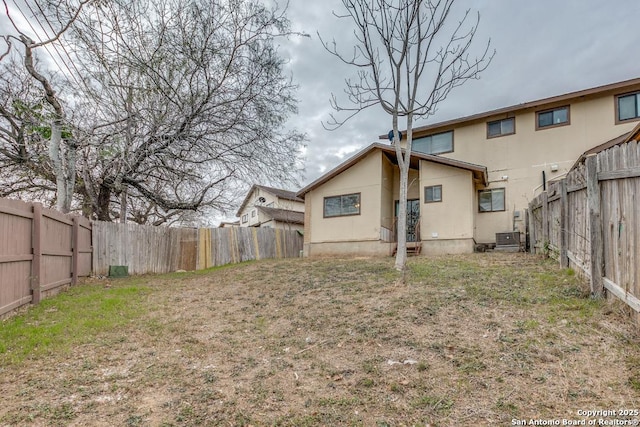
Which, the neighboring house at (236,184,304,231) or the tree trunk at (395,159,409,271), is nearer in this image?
the tree trunk at (395,159,409,271)

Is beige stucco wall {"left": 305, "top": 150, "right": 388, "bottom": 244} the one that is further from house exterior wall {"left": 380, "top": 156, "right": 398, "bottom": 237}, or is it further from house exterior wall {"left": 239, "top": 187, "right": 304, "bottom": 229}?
house exterior wall {"left": 239, "top": 187, "right": 304, "bottom": 229}

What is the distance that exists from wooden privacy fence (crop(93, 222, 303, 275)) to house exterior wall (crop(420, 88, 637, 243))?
9.33 meters

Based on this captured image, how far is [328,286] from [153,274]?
6.97m

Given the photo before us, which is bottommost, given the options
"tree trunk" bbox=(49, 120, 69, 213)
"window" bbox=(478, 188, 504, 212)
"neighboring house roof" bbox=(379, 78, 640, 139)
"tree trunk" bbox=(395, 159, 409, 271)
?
"tree trunk" bbox=(395, 159, 409, 271)

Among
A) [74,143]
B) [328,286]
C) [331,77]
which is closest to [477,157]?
[331,77]

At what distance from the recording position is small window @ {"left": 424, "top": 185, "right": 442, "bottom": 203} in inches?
493

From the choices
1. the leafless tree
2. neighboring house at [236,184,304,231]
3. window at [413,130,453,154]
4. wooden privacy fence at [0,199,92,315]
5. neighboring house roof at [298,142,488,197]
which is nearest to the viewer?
wooden privacy fence at [0,199,92,315]

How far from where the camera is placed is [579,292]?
4680mm

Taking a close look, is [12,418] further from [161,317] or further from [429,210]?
[429,210]

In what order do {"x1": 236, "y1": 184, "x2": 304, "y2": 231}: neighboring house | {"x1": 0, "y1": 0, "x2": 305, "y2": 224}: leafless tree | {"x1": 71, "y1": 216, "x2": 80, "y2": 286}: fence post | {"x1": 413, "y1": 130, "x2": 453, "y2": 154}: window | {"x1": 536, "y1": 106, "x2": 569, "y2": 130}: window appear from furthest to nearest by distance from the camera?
1. {"x1": 236, "y1": 184, "x2": 304, "y2": 231}: neighboring house
2. {"x1": 413, "y1": 130, "x2": 453, "y2": 154}: window
3. {"x1": 536, "y1": 106, "x2": 569, "y2": 130}: window
4. {"x1": 0, "y1": 0, "x2": 305, "y2": 224}: leafless tree
5. {"x1": 71, "y1": 216, "x2": 80, "y2": 286}: fence post

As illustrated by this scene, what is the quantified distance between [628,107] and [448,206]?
269 inches

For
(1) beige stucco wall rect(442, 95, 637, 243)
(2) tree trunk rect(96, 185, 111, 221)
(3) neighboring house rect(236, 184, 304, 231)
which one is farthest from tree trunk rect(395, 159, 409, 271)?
(3) neighboring house rect(236, 184, 304, 231)

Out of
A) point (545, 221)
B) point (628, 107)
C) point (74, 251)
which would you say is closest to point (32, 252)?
point (74, 251)

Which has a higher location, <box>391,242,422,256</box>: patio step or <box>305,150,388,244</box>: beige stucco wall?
<box>305,150,388,244</box>: beige stucco wall
